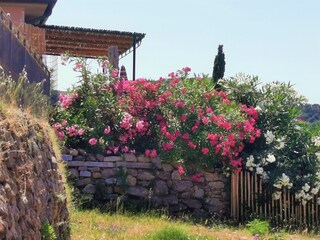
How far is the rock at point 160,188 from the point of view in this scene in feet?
42.6

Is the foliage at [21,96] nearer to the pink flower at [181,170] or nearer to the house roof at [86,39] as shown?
the pink flower at [181,170]

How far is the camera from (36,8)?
1841 cm

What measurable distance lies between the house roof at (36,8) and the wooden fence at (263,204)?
307 inches

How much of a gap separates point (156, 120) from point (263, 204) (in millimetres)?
2842

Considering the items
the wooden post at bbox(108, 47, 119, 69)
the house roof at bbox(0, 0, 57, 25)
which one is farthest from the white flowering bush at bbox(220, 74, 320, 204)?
the house roof at bbox(0, 0, 57, 25)

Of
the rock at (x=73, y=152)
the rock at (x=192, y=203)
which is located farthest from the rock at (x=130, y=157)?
the rock at (x=192, y=203)

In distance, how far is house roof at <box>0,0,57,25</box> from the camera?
17547 mm

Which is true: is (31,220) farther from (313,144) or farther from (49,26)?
(49,26)

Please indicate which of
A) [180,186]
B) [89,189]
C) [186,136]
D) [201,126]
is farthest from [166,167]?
[89,189]

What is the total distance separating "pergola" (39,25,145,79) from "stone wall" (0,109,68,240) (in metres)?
10.6

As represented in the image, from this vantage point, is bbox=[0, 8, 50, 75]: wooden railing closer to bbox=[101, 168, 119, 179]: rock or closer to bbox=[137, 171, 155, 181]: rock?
bbox=[101, 168, 119, 179]: rock

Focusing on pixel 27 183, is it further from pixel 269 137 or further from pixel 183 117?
pixel 269 137

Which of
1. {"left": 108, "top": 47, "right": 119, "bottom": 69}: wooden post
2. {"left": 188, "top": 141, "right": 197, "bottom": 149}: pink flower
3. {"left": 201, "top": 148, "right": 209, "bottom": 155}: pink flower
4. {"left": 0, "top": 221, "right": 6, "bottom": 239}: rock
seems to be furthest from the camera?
{"left": 108, "top": 47, "right": 119, "bottom": 69}: wooden post

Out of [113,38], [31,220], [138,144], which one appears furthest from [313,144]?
[31,220]
